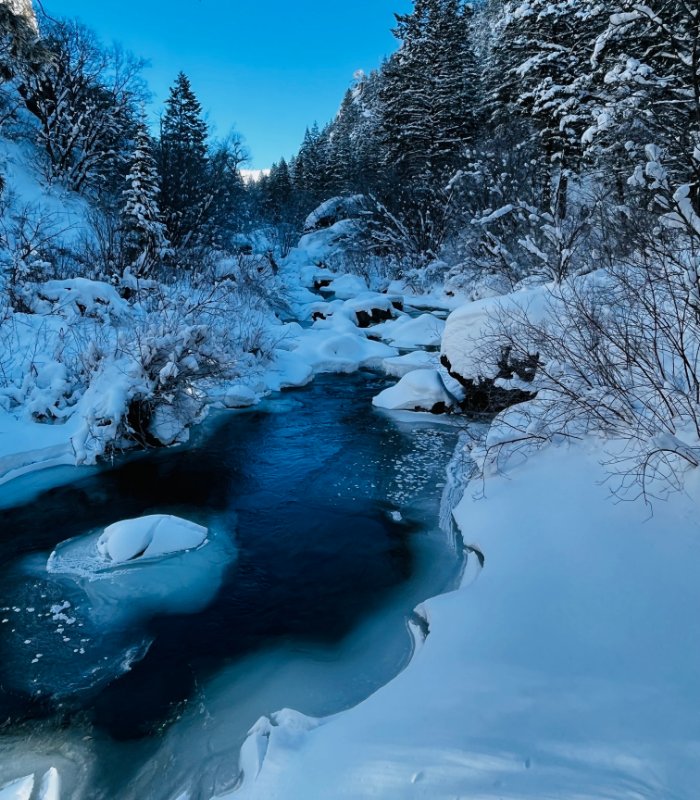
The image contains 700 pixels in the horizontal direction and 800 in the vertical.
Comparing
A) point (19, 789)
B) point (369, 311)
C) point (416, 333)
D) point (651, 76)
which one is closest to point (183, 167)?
point (369, 311)

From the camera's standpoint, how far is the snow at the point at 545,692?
223 cm

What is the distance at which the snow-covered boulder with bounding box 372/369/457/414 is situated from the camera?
1028 cm

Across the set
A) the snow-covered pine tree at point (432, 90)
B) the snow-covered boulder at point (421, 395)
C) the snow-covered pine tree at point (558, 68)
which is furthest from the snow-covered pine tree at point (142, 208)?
the snow-covered pine tree at point (432, 90)

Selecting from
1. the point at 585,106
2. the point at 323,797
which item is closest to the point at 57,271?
the point at 323,797

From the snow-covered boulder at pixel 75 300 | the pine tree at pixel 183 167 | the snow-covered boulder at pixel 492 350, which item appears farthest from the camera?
the pine tree at pixel 183 167

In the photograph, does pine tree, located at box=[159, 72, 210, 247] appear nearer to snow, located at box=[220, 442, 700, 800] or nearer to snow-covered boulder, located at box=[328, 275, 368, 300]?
snow-covered boulder, located at box=[328, 275, 368, 300]

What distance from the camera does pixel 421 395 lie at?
34.0ft

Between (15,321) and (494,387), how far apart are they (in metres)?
9.70

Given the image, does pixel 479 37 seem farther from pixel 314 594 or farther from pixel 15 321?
pixel 314 594

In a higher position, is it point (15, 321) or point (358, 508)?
point (15, 321)

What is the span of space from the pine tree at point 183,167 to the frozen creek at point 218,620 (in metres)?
19.4

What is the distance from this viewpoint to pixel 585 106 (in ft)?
52.0

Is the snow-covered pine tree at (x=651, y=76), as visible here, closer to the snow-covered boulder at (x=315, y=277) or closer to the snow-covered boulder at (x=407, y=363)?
the snow-covered boulder at (x=407, y=363)

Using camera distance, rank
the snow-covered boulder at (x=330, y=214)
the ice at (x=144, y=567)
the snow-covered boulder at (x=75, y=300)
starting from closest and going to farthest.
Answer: the ice at (x=144, y=567) → the snow-covered boulder at (x=75, y=300) → the snow-covered boulder at (x=330, y=214)
